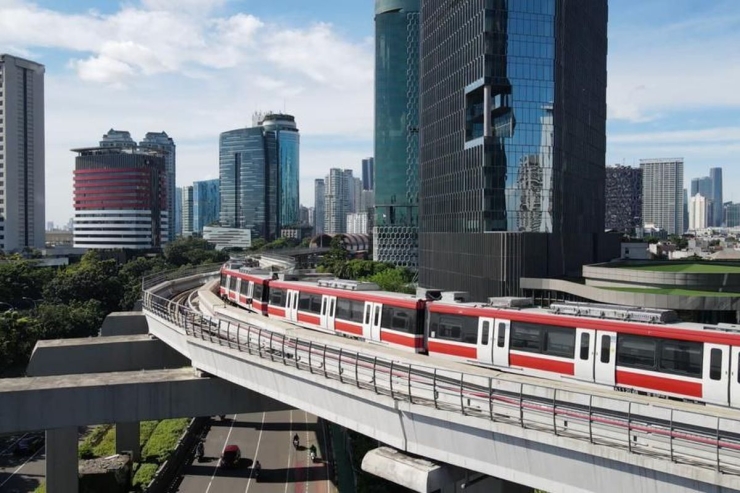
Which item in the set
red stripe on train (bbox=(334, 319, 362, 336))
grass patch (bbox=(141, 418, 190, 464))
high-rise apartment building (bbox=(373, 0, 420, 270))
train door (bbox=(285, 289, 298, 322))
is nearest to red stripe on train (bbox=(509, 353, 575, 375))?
red stripe on train (bbox=(334, 319, 362, 336))

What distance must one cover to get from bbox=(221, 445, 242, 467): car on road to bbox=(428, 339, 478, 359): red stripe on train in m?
16.9

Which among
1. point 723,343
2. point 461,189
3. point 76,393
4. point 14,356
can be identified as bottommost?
point 14,356

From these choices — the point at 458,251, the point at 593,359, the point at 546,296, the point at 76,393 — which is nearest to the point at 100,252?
the point at 458,251

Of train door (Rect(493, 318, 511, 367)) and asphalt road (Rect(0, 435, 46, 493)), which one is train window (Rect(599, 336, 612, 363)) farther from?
asphalt road (Rect(0, 435, 46, 493))

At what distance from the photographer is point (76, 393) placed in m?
24.4

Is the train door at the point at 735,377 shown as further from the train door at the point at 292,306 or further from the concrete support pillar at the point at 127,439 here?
the concrete support pillar at the point at 127,439

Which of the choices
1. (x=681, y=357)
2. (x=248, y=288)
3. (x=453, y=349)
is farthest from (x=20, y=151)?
(x=681, y=357)

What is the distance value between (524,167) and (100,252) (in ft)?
397

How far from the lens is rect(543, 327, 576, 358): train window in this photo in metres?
19.4

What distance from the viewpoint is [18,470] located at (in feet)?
120

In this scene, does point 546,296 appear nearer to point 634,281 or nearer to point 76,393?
point 634,281

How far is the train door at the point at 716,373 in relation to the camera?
16000 mm

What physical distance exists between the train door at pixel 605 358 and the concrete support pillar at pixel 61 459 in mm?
21223

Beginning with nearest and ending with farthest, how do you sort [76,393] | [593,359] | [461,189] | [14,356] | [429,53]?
[593,359] → [76,393] → [14,356] → [461,189] → [429,53]
